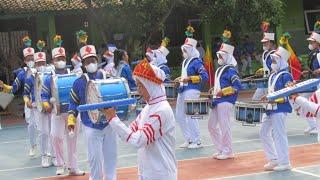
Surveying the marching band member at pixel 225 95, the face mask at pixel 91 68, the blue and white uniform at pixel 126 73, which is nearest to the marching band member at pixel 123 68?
the blue and white uniform at pixel 126 73

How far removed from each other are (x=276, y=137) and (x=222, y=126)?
1661 millimetres

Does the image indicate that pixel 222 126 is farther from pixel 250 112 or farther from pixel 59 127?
pixel 59 127

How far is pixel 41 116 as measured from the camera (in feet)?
40.1

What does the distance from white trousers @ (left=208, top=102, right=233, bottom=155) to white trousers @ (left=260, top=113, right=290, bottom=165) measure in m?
1.27

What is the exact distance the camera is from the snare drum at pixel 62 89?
10.8 m

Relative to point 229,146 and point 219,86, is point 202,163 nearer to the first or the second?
point 229,146

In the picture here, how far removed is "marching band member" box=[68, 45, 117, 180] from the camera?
8656mm

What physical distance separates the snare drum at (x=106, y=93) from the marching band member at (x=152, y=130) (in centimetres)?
201

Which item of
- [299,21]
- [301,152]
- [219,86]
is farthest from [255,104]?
[299,21]

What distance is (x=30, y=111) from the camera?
509 inches

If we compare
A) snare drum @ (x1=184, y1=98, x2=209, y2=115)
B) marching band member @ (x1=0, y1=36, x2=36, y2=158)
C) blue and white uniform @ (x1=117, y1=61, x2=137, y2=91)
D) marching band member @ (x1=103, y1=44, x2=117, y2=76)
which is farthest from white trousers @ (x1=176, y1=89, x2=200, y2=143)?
marching band member @ (x1=0, y1=36, x2=36, y2=158)

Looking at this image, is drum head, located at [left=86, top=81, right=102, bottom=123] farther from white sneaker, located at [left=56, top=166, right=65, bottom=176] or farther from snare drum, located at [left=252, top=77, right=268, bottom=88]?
snare drum, located at [left=252, top=77, right=268, bottom=88]

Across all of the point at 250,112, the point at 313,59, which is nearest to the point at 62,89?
the point at 250,112

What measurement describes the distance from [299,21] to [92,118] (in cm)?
2409
